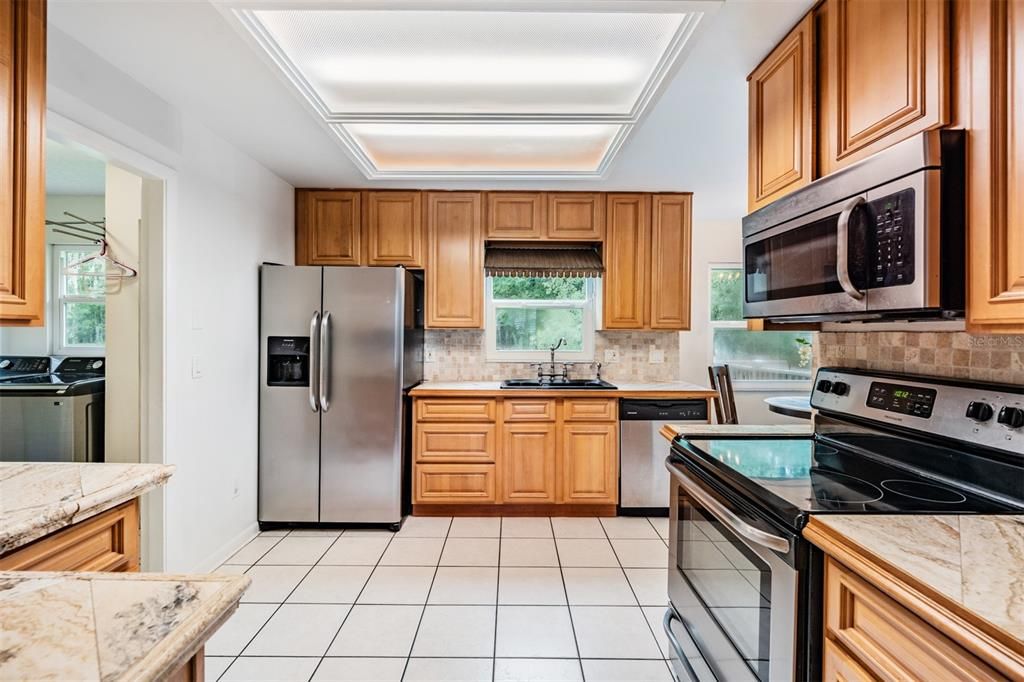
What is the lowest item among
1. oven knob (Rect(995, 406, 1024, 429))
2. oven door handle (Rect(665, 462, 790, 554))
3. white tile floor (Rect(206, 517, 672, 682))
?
white tile floor (Rect(206, 517, 672, 682))

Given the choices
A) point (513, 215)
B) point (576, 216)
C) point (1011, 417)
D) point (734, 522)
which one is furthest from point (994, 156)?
point (513, 215)

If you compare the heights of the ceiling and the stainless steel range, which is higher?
the ceiling

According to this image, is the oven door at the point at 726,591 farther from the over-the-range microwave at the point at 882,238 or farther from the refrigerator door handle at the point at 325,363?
the refrigerator door handle at the point at 325,363

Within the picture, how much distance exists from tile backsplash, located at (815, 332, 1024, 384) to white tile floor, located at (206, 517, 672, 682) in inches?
54.0

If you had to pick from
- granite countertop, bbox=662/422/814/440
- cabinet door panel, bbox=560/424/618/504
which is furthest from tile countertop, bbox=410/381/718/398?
granite countertop, bbox=662/422/814/440

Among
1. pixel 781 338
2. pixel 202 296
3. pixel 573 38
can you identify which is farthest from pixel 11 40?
pixel 781 338

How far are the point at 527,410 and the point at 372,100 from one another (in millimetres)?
2139

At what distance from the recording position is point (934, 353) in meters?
1.39

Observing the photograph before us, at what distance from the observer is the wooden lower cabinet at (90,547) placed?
1.12 meters

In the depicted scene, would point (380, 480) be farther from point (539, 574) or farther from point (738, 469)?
point (738, 469)

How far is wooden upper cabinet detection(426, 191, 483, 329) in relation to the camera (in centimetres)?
374

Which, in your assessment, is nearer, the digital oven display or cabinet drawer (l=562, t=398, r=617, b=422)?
the digital oven display

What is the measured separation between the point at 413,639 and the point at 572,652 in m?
0.67

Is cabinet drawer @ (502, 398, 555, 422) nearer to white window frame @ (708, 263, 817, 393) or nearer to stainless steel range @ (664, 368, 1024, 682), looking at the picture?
stainless steel range @ (664, 368, 1024, 682)
